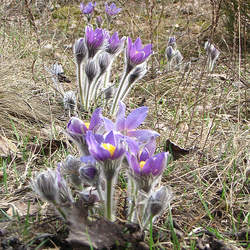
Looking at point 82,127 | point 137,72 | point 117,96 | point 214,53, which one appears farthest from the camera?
point 214,53

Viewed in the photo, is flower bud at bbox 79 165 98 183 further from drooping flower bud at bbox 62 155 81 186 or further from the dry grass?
the dry grass

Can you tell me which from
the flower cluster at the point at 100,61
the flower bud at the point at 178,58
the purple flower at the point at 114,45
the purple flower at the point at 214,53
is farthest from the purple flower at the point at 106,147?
the flower bud at the point at 178,58

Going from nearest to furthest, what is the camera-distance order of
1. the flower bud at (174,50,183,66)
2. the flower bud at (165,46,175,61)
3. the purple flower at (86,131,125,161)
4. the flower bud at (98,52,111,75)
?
the purple flower at (86,131,125,161) → the flower bud at (98,52,111,75) → the flower bud at (165,46,175,61) → the flower bud at (174,50,183,66)

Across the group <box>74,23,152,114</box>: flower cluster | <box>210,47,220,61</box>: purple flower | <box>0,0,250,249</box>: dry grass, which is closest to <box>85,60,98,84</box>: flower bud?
<box>74,23,152,114</box>: flower cluster

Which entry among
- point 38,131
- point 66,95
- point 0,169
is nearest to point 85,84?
point 66,95

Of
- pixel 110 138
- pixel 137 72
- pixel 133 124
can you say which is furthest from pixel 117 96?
pixel 110 138

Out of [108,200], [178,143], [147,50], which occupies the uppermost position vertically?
[147,50]

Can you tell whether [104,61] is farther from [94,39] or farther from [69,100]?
[69,100]
